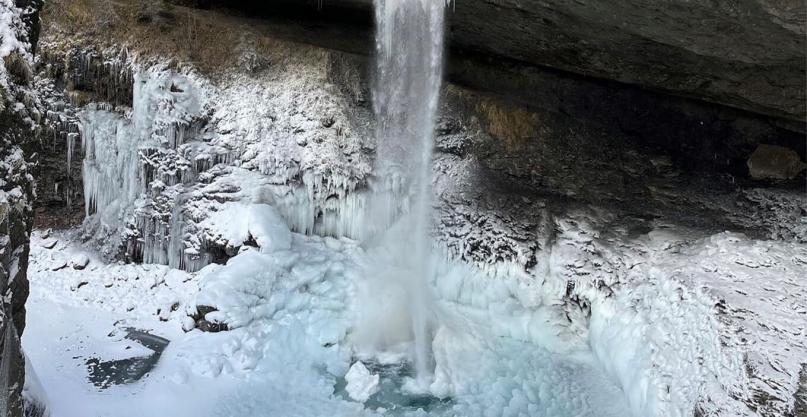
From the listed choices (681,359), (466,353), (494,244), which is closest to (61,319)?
(466,353)

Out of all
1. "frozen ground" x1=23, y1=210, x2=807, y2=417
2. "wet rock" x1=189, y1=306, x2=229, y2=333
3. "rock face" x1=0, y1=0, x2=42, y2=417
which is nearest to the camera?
"rock face" x1=0, y1=0, x2=42, y2=417

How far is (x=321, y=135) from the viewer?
32.4ft

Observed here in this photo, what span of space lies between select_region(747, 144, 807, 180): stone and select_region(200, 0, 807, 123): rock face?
3.16ft

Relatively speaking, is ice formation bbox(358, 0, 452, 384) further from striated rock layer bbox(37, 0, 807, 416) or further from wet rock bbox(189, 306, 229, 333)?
wet rock bbox(189, 306, 229, 333)

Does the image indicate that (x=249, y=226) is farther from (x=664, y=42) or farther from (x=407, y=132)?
(x=664, y=42)

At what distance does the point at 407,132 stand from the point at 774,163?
20.1 feet

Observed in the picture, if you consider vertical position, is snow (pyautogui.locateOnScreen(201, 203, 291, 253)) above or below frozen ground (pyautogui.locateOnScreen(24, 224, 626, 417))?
above

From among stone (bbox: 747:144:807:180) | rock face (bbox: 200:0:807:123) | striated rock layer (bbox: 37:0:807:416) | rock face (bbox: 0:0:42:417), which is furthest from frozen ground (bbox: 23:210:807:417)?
stone (bbox: 747:144:807:180)

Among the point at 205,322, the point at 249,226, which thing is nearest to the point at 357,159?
the point at 249,226

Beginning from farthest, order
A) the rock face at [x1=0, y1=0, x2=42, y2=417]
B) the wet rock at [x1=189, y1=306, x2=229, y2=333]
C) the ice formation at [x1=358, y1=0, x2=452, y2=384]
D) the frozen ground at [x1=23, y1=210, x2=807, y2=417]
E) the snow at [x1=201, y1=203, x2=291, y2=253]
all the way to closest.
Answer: the snow at [x1=201, y1=203, x2=291, y2=253] < the ice formation at [x1=358, y1=0, x2=452, y2=384] < the wet rock at [x1=189, y1=306, x2=229, y2=333] < the frozen ground at [x1=23, y1=210, x2=807, y2=417] < the rock face at [x1=0, y1=0, x2=42, y2=417]

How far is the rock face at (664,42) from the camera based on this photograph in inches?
269

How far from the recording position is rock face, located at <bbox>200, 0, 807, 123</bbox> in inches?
269

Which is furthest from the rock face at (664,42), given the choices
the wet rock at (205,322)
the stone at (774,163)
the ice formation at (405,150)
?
the wet rock at (205,322)

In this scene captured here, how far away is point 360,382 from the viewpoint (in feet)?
22.6
